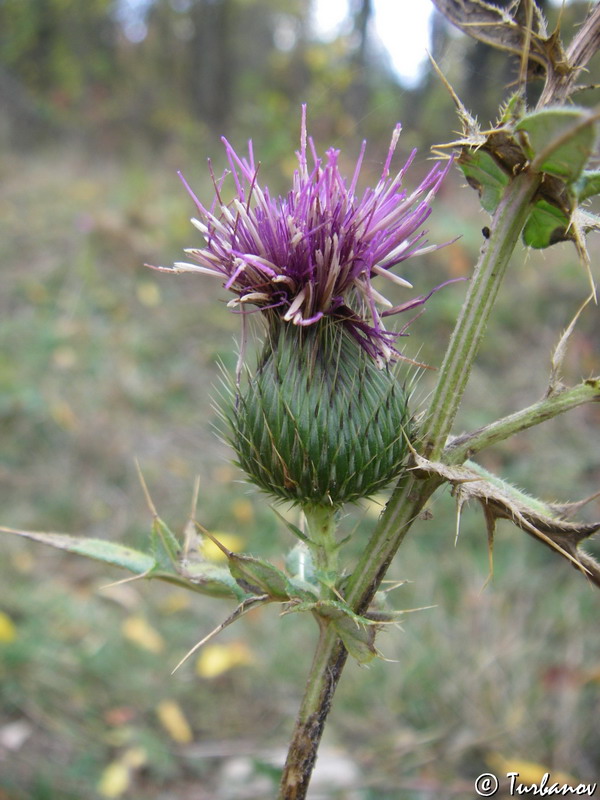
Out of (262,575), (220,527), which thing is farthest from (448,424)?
(220,527)

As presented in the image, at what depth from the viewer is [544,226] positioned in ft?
4.80

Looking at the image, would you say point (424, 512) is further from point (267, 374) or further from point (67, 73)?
point (67, 73)

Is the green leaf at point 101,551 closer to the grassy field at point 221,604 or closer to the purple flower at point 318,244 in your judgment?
the grassy field at point 221,604

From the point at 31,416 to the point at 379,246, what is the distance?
550cm

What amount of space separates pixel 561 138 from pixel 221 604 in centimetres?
432

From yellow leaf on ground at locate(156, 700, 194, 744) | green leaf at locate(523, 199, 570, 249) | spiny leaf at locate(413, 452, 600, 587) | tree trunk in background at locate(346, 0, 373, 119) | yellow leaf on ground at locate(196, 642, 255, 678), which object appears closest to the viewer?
spiny leaf at locate(413, 452, 600, 587)

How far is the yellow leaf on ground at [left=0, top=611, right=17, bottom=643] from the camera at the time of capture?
153 inches

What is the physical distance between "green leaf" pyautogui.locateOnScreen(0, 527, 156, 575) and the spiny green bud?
1.03 feet

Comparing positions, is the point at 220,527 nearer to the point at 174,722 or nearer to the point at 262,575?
the point at 174,722

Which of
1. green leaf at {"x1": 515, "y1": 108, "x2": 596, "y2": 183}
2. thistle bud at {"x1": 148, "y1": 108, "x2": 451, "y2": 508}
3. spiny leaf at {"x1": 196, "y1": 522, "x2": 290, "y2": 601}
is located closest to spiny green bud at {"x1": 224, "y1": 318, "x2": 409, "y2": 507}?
thistle bud at {"x1": 148, "y1": 108, "x2": 451, "y2": 508}

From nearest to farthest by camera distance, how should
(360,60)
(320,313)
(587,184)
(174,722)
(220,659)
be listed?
(587,184), (320,313), (174,722), (220,659), (360,60)

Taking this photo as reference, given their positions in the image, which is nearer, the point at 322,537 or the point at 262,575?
the point at 262,575

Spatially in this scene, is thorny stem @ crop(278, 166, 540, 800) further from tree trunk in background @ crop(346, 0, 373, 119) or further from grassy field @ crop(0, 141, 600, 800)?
tree trunk in background @ crop(346, 0, 373, 119)

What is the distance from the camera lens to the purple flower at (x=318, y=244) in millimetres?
1468
